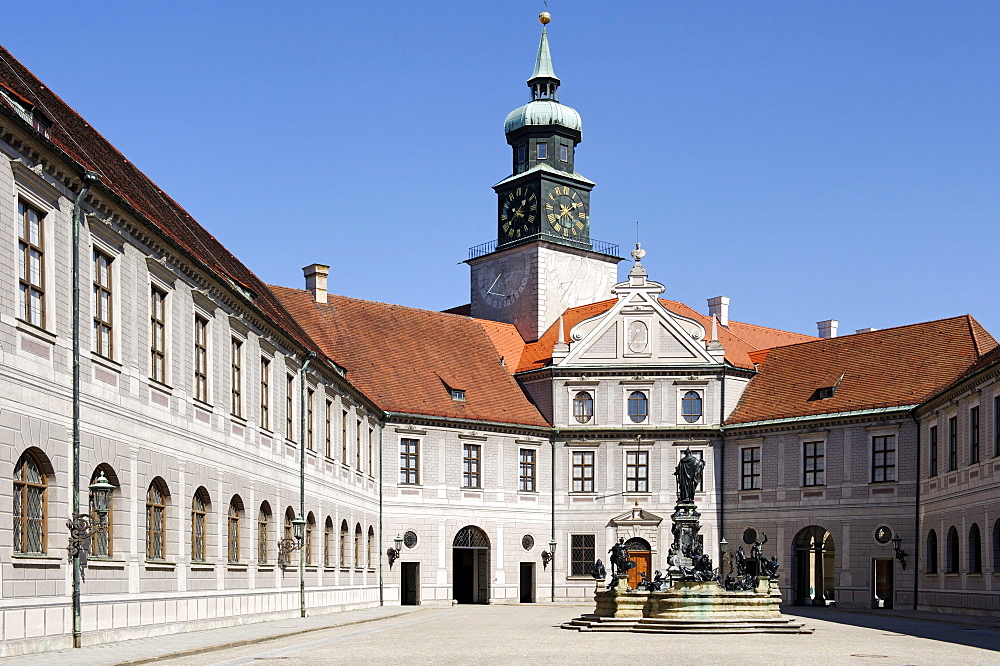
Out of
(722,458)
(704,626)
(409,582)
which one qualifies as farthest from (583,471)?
(704,626)

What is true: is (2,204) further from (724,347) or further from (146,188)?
(724,347)

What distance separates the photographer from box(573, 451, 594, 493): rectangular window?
59.6 m

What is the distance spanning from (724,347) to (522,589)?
13973mm

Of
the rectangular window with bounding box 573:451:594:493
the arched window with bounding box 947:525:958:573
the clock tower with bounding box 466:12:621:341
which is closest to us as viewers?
the arched window with bounding box 947:525:958:573

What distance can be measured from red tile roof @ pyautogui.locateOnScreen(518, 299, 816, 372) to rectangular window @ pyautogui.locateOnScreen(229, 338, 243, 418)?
1124 inches

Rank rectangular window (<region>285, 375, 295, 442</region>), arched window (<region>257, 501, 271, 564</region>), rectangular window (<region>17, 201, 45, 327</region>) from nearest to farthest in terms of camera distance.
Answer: rectangular window (<region>17, 201, 45, 327</region>) → arched window (<region>257, 501, 271, 564</region>) → rectangular window (<region>285, 375, 295, 442</region>)

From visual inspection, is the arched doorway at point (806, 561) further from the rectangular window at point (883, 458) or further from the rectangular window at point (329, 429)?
the rectangular window at point (329, 429)

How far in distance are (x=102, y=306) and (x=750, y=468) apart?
38761mm

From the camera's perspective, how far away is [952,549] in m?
47.0

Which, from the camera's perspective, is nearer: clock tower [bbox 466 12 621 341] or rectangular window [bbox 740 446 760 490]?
rectangular window [bbox 740 446 760 490]

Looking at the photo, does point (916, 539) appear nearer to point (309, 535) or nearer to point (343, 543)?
point (343, 543)

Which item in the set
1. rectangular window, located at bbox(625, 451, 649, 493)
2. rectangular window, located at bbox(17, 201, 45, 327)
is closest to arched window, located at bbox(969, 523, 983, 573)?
rectangular window, located at bbox(625, 451, 649, 493)

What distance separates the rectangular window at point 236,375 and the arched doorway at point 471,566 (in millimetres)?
24542

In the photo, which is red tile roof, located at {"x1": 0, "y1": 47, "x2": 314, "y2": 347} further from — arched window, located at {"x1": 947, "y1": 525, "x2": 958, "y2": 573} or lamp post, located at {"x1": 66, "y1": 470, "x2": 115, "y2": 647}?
arched window, located at {"x1": 947, "y1": 525, "x2": 958, "y2": 573}
